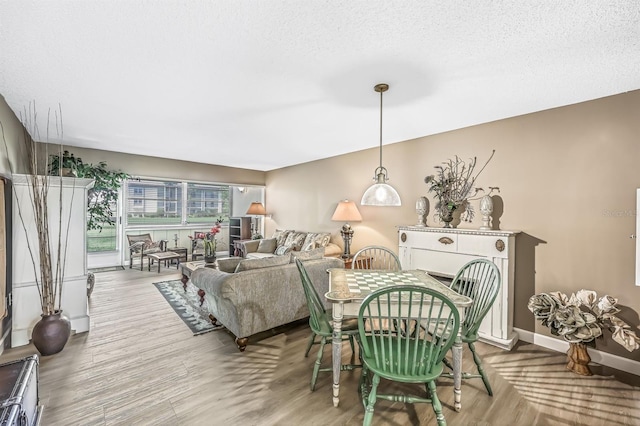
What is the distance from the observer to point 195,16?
5.03 feet

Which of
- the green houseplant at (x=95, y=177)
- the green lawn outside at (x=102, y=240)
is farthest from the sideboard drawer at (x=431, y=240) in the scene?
the green lawn outside at (x=102, y=240)

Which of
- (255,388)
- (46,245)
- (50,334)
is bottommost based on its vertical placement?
(255,388)

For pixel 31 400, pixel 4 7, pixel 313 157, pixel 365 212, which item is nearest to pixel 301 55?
pixel 4 7

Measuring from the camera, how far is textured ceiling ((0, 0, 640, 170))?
59.2 inches

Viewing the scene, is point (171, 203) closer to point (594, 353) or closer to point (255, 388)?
point (255, 388)

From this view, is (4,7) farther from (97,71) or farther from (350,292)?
(350,292)

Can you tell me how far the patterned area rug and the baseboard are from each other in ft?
11.3

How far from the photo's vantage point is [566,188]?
275cm

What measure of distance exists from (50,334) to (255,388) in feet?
6.77

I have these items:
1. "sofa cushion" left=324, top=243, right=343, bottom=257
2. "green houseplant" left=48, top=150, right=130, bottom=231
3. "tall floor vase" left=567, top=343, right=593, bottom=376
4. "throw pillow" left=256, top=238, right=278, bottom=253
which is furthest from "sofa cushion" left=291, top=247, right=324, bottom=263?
"green houseplant" left=48, top=150, right=130, bottom=231

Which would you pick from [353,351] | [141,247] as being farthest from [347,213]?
[141,247]

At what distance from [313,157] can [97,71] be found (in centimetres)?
377

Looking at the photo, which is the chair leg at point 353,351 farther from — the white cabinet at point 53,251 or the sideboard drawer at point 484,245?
the white cabinet at point 53,251

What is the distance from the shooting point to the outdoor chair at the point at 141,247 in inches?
244
